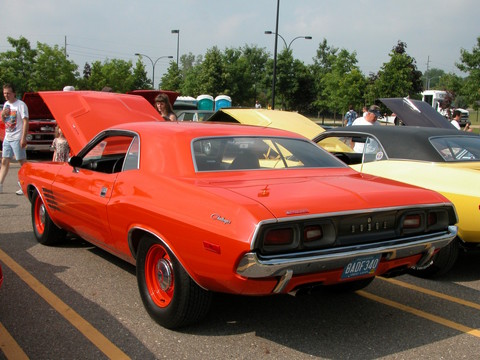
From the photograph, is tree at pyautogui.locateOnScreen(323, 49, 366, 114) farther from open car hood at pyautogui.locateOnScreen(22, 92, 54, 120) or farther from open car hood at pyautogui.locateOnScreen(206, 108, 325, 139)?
open car hood at pyautogui.locateOnScreen(206, 108, 325, 139)

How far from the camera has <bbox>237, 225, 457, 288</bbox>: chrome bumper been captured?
118 inches

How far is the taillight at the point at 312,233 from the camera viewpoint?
3.18m

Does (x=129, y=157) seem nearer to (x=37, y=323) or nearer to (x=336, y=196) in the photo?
(x=37, y=323)

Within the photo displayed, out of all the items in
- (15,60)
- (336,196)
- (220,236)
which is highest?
(15,60)

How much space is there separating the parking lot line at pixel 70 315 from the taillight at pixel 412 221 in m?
2.07

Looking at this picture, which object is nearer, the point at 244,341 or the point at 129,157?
the point at 244,341

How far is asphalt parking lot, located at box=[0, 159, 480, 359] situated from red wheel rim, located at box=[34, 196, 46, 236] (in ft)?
2.40

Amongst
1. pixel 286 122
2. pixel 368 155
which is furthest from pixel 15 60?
pixel 368 155

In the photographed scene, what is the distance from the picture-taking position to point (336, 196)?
3.37m

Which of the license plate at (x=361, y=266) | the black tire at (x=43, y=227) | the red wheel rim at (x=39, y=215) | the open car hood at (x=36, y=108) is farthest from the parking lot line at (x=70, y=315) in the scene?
the open car hood at (x=36, y=108)

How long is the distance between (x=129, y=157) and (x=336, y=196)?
1.88 metres

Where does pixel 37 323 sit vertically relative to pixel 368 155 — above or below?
below

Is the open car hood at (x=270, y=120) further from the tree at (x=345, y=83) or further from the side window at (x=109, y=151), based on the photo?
the tree at (x=345, y=83)

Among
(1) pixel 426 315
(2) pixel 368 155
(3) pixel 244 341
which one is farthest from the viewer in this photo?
(2) pixel 368 155
